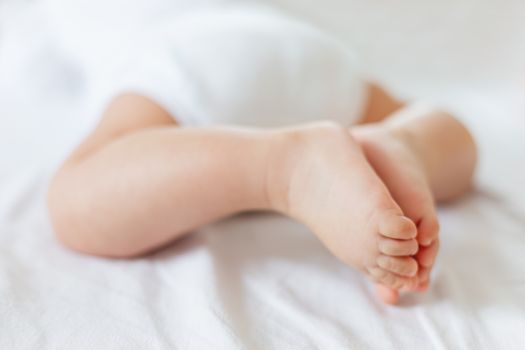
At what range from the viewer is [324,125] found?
676 mm

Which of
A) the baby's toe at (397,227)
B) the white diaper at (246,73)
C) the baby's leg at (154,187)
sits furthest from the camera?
the white diaper at (246,73)

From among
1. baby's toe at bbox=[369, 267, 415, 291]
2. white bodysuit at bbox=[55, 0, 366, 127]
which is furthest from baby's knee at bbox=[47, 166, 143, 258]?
baby's toe at bbox=[369, 267, 415, 291]

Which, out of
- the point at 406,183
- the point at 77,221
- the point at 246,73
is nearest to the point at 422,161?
the point at 406,183

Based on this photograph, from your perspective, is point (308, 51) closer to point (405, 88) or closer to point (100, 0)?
point (100, 0)

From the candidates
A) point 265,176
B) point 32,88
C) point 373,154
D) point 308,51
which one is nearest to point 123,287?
point 265,176

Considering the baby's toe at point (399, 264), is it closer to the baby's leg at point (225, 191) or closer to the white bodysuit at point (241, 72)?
the baby's leg at point (225, 191)

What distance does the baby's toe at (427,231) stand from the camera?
0.60 meters

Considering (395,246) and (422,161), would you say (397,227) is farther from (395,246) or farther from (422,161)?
(422,161)

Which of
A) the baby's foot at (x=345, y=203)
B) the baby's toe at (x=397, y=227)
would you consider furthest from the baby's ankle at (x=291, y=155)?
the baby's toe at (x=397, y=227)

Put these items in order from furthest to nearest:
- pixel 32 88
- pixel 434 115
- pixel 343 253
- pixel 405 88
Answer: pixel 405 88, pixel 32 88, pixel 434 115, pixel 343 253

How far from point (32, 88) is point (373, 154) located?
784mm

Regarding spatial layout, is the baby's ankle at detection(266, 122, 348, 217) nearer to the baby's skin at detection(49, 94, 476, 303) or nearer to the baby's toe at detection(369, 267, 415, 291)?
the baby's skin at detection(49, 94, 476, 303)

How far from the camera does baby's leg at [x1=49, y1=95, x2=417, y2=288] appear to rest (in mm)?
589

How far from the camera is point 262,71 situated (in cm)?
85
